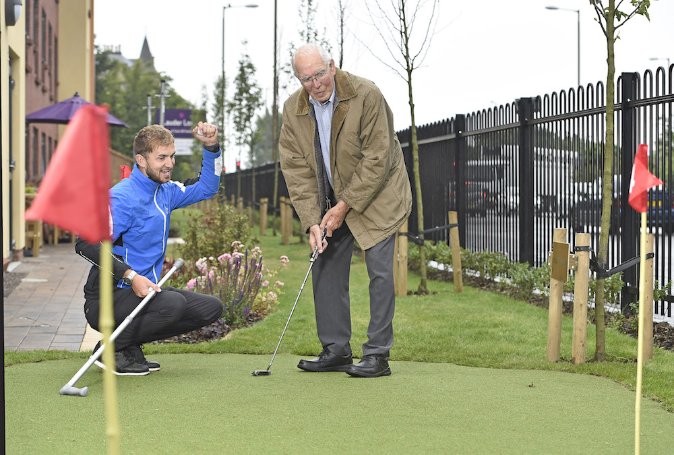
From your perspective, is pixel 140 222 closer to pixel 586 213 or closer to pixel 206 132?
pixel 206 132


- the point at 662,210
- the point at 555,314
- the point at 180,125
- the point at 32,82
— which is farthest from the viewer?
the point at 180,125

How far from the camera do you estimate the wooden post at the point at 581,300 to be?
22.8 ft

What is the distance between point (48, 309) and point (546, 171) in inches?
211

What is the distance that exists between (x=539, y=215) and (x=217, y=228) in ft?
13.6

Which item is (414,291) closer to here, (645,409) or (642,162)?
(645,409)

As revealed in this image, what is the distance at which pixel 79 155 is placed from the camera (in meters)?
1.83

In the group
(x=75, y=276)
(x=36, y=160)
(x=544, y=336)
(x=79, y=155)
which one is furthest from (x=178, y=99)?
(x=79, y=155)

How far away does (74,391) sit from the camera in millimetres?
5676

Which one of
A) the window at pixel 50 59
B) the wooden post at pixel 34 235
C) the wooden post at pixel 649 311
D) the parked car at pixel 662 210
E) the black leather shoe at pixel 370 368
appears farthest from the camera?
the window at pixel 50 59

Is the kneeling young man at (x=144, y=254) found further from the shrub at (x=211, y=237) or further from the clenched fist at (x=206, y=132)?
the shrub at (x=211, y=237)

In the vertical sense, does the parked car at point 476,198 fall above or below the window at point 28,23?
below

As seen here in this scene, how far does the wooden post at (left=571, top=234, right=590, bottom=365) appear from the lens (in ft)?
22.8

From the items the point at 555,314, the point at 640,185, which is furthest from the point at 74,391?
the point at 640,185

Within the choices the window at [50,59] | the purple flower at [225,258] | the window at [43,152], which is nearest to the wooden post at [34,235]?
the window at [43,152]
